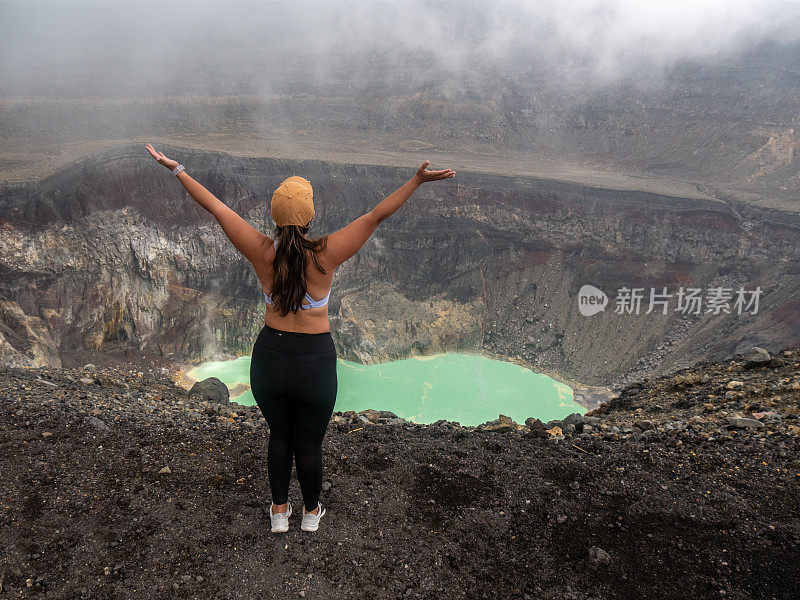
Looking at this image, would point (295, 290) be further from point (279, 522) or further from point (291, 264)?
point (279, 522)

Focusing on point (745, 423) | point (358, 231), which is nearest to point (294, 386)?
point (358, 231)

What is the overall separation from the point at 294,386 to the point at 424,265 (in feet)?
73.0

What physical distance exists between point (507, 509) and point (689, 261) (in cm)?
2406

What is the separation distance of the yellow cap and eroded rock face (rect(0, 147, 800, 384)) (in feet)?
55.8

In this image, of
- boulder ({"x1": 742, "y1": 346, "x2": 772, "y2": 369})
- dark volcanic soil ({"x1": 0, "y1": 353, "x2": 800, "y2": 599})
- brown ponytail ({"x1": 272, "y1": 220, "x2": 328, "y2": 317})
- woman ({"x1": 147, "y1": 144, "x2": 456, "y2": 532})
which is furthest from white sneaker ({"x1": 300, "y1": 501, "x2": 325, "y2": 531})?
boulder ({"x1": 742, "y1": 346, "x2": 772, "y2": 369})

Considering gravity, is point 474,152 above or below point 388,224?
above

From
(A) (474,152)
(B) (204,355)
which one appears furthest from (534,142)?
(B) (204,355)

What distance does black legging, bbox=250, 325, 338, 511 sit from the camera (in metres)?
3.08

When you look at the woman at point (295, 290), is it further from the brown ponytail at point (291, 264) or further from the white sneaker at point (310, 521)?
the white sneaker at point (310, 521)

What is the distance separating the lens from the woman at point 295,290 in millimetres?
2959

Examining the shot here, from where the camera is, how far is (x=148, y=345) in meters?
19.9

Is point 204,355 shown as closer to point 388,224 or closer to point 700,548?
point 388,224

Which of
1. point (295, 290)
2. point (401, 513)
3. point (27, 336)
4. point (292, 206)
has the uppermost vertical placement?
point (292, 206)

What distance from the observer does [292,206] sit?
2.93 m
